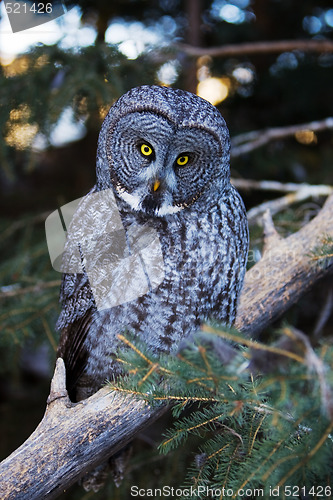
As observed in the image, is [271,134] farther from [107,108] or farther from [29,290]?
[29,290]

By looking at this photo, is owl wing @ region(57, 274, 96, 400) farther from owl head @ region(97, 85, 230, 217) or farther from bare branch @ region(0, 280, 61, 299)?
bare branch @ region(0, 280, 61, 299)

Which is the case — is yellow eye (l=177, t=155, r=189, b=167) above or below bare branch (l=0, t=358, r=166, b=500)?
above

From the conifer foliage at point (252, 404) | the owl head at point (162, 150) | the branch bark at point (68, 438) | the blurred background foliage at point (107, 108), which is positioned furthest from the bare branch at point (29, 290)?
the conifer foliage at point (252, 404)

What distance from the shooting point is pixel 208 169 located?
1434mm

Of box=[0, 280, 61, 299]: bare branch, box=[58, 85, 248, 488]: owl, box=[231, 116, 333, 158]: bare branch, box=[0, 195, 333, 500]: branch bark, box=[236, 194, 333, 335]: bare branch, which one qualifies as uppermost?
box=[58, 85, 248, 488]: owl

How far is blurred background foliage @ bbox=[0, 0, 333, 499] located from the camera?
207 centimetres

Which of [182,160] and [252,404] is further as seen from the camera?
[182,160]

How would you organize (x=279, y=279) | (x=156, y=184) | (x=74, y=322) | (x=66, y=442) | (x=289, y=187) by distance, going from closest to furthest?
(x=66, y=442) < (x=156, y=184) < (x=74, y=322) < (x=279, y=279) < (x=289, y=187)

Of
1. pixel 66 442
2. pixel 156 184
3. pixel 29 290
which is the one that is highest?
pixel 156 184

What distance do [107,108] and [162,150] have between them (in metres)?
0.74

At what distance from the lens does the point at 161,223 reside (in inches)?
57.4

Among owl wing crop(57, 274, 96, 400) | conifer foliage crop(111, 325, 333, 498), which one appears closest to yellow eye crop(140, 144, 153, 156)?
owl wing crop(57, 274, 96, 400)

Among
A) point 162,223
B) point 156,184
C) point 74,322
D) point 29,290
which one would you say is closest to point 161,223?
point 162,223

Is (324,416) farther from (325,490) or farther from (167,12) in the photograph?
(167,12)
